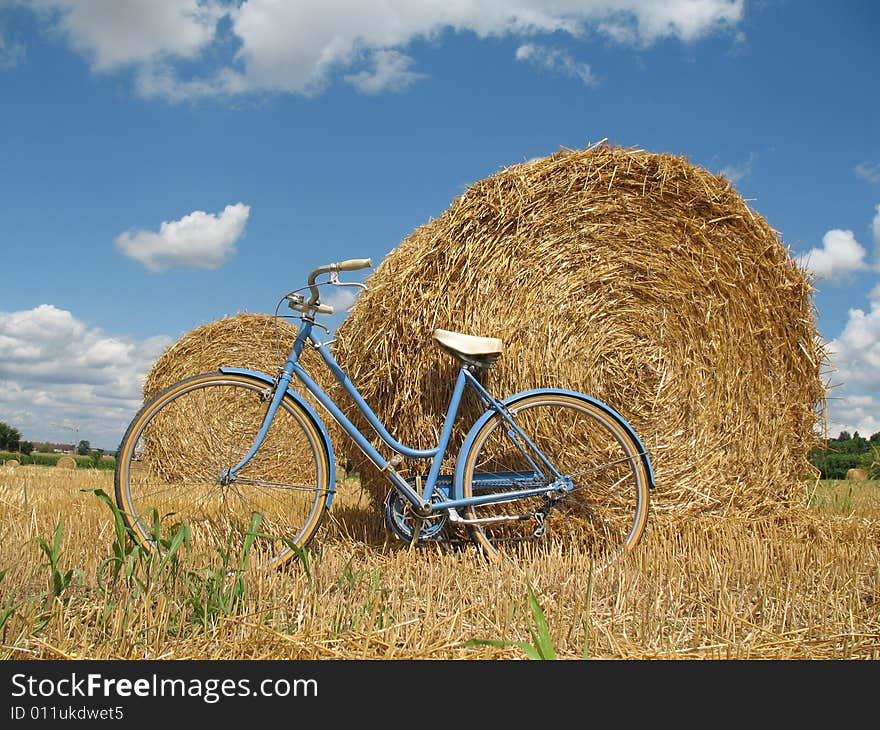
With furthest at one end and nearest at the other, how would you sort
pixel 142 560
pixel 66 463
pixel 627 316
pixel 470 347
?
pixel 66 463 < pixel 627 316 < pixel 470 347 < pixel 142 560

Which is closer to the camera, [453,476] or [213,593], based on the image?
[213,593]

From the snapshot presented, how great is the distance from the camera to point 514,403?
150 inches

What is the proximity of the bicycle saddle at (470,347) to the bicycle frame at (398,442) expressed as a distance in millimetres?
72

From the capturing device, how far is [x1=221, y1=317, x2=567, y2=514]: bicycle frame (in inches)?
140

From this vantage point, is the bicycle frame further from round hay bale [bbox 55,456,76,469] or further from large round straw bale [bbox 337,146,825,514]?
round hay bale [bbox 55,456,76,469]

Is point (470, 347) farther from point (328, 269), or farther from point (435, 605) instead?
point (435, 605)

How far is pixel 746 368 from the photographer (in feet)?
15.1

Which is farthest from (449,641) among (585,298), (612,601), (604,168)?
(604,168)

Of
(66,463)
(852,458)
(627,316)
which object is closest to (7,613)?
(627,316)

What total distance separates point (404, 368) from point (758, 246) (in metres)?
2.30

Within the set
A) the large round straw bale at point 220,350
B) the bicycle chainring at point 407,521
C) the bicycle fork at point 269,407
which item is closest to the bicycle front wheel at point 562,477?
the bicycle chainring at point 407,521

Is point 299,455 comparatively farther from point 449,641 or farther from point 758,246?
point 449,641

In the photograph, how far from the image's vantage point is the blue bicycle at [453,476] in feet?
11.4

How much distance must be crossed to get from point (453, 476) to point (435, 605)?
3.58 ft
